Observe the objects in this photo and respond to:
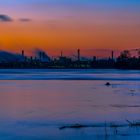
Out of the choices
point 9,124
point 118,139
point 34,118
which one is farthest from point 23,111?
point 118,139

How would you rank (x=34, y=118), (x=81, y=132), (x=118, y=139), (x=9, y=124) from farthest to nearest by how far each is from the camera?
(x=34, y=118) < (x=9, y=124) < (x=81, y=132) < (x=118, y=139)

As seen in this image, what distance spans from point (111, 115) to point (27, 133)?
3978 mm

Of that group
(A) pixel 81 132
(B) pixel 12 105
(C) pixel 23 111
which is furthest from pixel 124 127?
(B) pixel 12 105

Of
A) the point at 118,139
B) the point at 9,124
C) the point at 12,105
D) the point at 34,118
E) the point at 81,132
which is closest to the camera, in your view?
the point at 118,139

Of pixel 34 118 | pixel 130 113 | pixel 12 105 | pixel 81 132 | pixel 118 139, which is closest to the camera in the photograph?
pixel 118 139

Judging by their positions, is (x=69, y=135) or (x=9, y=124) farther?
(x=9, y=124)

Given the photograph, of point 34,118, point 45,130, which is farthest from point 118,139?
point 34,118

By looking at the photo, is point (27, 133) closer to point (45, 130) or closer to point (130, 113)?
point (45, 130)

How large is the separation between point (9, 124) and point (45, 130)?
146 centimetres

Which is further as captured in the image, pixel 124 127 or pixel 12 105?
pixel 12 105

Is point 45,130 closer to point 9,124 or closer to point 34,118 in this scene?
point 9,124

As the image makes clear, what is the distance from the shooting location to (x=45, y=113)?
47.3 feet

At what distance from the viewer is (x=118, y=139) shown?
9.59 metres

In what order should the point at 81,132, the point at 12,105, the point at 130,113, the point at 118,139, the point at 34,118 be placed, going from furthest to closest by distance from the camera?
the point at 12,105 < the point at 130,113 < the point at 34,118 < the point at 81,132 < the point at 118,139
